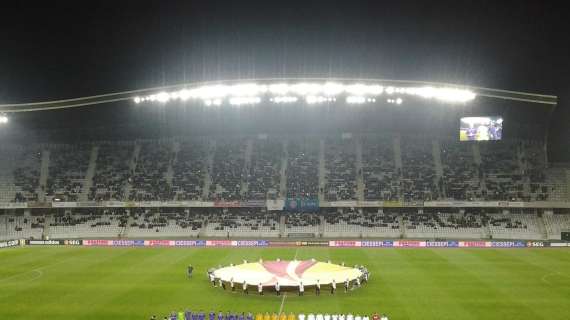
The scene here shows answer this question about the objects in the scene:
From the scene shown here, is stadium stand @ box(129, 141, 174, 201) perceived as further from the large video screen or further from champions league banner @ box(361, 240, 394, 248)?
the large video screen

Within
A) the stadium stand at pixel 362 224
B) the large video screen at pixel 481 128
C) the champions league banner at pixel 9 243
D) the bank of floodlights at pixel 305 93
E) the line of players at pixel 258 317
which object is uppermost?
the bank of floodlights at pixel 305 93

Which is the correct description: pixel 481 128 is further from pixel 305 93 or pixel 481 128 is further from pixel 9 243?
pixel 9 243

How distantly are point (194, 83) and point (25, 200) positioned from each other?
30598mm

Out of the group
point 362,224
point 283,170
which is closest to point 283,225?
point 283,170

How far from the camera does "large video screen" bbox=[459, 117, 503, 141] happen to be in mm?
56844

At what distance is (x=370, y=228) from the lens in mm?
57906

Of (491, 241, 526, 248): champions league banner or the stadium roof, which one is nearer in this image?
the stadium roof

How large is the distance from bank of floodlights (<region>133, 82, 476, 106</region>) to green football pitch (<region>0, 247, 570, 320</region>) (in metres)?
16.8

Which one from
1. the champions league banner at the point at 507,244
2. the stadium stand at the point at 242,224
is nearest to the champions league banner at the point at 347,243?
the stadium stand at the point at 242,224

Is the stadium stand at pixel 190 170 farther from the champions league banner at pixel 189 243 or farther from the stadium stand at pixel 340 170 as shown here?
the stadium stand at pixel 340 170

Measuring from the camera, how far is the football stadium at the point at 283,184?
40.8m

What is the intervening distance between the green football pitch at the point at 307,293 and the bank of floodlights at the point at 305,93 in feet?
55.1

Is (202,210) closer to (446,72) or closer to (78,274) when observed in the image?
(78,274)

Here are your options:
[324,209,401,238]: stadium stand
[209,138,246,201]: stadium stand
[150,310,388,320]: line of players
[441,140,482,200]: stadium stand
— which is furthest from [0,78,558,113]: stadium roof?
[150,310,388,320]: line of players
